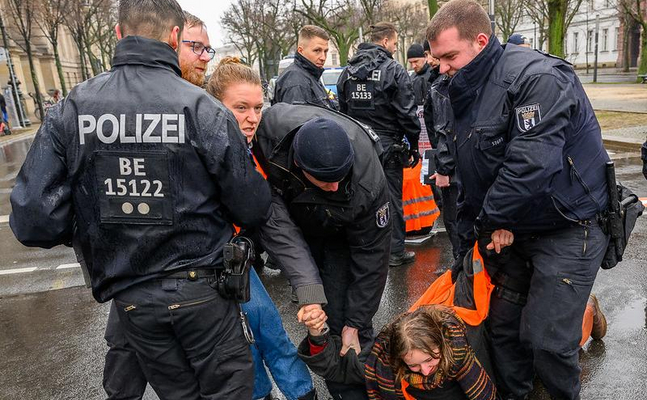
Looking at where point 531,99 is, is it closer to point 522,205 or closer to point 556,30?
point 522,205

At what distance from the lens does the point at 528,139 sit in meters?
2.30

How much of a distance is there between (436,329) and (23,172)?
5.84 ft

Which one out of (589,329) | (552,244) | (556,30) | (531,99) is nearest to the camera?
(531,99)

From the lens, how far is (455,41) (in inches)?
100

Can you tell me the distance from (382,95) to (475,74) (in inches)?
97.6

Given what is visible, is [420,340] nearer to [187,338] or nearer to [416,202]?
[187,338]

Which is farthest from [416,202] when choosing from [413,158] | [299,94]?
[299,94]

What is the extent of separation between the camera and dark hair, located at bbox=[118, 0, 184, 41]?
200cm

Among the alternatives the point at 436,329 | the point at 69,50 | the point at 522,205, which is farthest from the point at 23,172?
the point at 69,50

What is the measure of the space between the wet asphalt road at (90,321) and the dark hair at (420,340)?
0.97 metres

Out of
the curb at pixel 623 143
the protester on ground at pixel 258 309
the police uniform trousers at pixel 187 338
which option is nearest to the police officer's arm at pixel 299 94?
the protester on ground at pixel 258 309

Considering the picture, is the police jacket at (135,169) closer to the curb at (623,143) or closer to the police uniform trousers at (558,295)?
the police uniform trousers at (558,295)

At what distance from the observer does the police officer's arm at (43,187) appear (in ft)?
6.45

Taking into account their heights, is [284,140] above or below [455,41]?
below
